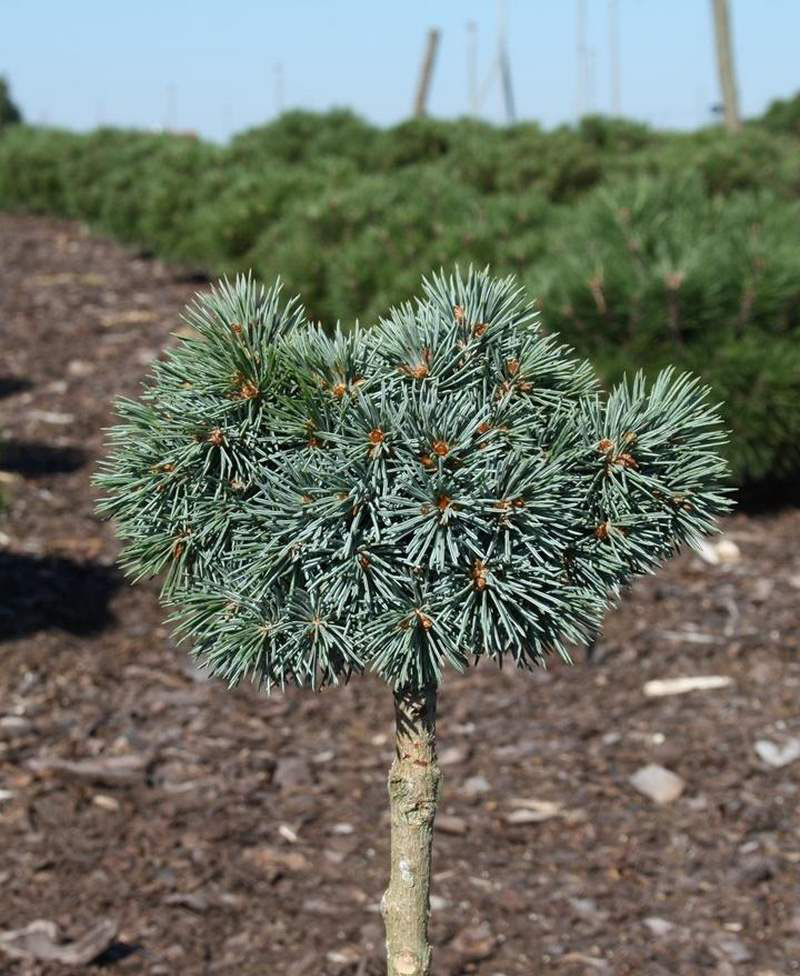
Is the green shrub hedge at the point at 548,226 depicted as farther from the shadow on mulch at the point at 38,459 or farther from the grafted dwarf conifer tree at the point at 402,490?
the grafted dwarf conifer tree at the point at 402,490

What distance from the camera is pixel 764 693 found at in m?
4.81

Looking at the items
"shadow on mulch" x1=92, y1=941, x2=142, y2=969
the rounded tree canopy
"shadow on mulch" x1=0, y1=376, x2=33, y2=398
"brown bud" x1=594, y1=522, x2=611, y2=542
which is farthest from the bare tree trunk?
"shadow on mulch" x1=0, y1=376, x2=33, y2=398

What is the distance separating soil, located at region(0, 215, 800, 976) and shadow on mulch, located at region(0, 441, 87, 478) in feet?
2.99

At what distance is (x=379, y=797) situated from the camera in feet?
13.9

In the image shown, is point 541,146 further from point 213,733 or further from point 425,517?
point 425,517

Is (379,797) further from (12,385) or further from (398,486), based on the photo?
(12,385)

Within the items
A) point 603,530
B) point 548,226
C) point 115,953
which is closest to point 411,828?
point 603,530

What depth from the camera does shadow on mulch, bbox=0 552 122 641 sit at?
210 inches

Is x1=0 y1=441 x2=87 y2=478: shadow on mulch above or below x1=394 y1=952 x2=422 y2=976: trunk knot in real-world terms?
above

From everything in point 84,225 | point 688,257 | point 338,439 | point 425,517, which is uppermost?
point 84,225

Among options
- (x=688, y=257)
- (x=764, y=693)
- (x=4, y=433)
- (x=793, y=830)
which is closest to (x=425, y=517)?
(x=793, y=830)

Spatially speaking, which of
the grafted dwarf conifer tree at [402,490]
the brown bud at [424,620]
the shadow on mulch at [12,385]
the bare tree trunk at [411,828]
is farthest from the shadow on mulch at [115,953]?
the shadow on mulch at [12,385]

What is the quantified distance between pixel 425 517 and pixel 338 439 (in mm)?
182

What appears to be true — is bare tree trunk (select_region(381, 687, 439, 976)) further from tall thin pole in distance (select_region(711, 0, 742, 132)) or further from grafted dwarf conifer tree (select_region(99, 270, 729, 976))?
tall thin pole in distance (select_region(711, 0, 742, 132))
